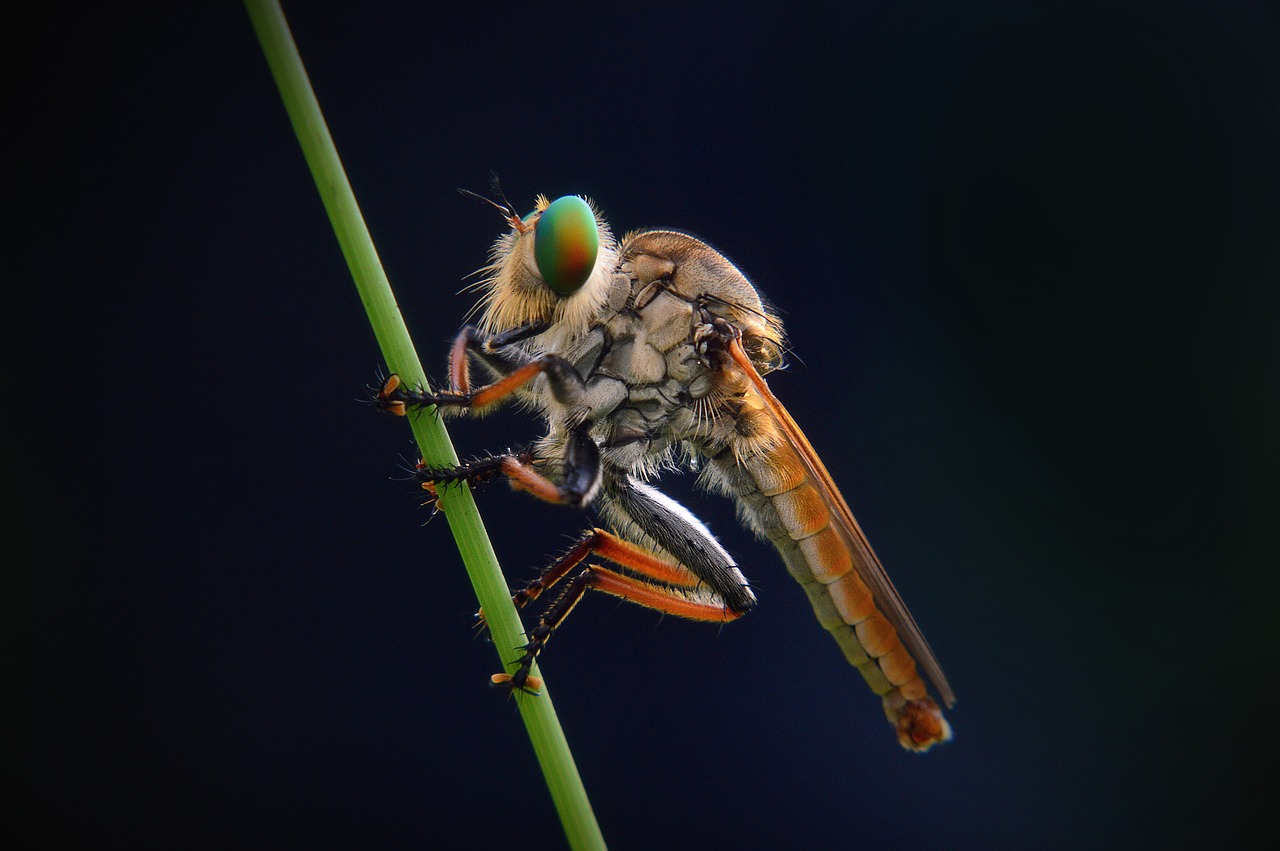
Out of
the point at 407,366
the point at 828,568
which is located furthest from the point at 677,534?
the point at 407,366

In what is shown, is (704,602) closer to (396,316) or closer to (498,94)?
(396,316)

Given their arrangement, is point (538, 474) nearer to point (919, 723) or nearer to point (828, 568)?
point (828, 568)

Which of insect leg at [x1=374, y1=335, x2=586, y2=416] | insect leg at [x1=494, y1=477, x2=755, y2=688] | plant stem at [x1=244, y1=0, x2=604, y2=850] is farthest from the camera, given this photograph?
insect leg at [x1=494, y1=477, x2=755, y2=688]

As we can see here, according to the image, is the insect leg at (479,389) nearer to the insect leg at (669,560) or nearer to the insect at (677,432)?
the insect at (677,432)

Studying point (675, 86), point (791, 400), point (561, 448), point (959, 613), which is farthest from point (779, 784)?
point (675, 86)

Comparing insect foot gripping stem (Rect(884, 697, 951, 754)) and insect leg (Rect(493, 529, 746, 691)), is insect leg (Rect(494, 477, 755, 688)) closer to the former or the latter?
insect leg (Rect(493, 529, 746, 691))

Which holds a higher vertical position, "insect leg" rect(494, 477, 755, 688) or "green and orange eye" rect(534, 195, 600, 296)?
"green and orange eye" rect(534, 195, 600, 296)

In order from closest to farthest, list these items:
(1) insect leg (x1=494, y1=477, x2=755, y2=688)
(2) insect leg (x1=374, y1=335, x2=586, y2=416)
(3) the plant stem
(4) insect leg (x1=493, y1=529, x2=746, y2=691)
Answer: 1. (3) the plant stem
2. (2) insect leg (x1=374, y1=335, x2=586, y2=416)
3. (4) insect leg (x1=493, y1=529, x2=746, y2=691)
4. (1) insect leg (x1=494, y1=477, x2=755, y2=688)

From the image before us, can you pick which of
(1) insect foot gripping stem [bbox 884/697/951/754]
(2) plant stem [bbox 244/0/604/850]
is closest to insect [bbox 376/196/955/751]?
(1) insect foot gripping stem [bbox 884/697/951/754]
